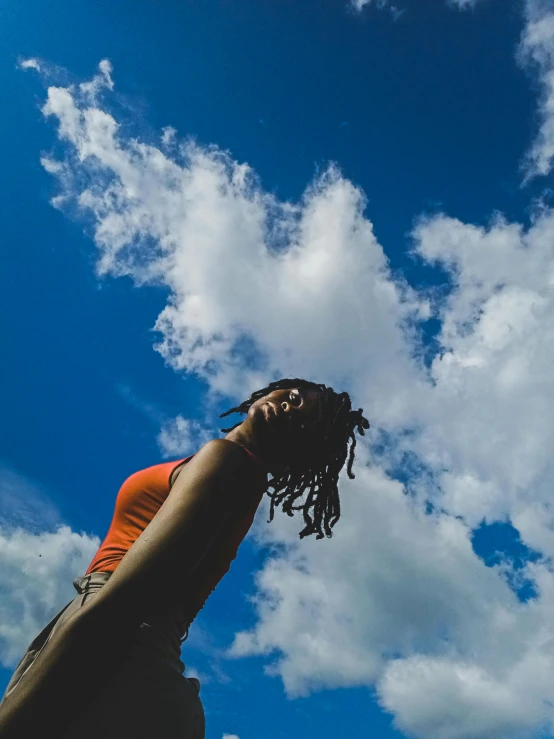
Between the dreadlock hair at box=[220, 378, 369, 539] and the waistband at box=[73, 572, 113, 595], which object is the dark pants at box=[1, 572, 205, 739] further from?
the dreadlock hair at box=[220, 378, 369, 539]

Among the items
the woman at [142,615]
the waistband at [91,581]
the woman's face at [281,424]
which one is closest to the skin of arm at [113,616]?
the woman at [142,615]

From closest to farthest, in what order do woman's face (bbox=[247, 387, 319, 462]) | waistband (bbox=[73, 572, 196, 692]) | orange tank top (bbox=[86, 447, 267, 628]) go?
waistband (bbox=[73, 572, 196, 692]) < orange tank top (bbox=[86, 447, 267, 628]) < woman's face (bbox=[247, 387, 319, 462])

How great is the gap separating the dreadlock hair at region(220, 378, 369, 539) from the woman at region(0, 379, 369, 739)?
2.11ft

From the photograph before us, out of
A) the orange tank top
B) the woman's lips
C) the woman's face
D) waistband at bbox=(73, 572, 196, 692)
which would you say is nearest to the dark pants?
waistband at bbox=(73, 572, 196, 692)

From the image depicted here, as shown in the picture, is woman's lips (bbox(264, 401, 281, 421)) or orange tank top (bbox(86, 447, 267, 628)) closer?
orange tank top (bbox(86, 447, 267, 628))

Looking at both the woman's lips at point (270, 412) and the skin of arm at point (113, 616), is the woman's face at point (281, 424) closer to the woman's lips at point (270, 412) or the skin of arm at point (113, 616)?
the woman's lips at point (270, 412)

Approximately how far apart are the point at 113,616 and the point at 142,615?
0.11 m

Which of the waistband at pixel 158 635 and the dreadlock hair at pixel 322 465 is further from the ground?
the dreadlock hair at pixel 322 465

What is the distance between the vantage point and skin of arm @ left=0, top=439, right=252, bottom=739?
1.96 meters

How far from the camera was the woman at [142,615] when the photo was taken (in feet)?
6.55

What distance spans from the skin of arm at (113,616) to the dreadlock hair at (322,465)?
112 centimetres

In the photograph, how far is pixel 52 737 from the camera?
6.45 ft

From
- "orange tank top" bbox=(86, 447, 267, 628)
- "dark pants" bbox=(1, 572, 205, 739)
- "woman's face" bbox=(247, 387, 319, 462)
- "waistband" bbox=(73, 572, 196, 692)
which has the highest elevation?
"woman's face" bbox=(247, 387, 319, 462)

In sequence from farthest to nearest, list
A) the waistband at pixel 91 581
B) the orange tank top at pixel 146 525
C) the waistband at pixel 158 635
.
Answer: the orange tank top at pixel 146 525 < the waistband at pixel 91 581 < the waistband at pixel 158 635
